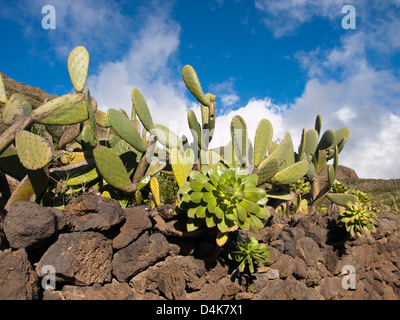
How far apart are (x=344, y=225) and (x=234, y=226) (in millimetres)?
2091

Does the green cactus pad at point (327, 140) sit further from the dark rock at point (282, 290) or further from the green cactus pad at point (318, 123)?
the dark rock at point (282, 290)

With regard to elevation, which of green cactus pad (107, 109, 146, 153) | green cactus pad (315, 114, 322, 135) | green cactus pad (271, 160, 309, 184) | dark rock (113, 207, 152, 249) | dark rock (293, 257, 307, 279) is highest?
green cactus pad (315, 114, 322, 135)

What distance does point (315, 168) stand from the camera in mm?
4020

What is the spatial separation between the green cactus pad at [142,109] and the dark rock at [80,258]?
3.78 ft

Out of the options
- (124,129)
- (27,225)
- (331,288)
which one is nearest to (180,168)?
(124,129)

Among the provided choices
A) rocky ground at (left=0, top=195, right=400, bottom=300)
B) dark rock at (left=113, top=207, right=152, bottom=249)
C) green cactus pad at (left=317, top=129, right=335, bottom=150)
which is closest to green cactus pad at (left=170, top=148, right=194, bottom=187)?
rocky ground at (left=0, top=195, right=400, bottom=300)

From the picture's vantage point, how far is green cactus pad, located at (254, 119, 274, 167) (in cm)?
253

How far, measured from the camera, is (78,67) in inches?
85.0

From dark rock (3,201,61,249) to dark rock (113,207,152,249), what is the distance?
42cm

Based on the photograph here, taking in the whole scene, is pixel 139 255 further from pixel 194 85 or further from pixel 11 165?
pixel 194 85

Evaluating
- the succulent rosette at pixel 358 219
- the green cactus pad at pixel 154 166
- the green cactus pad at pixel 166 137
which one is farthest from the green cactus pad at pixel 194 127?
the succulent rosette at pixel 358 219

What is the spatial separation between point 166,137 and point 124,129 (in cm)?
49

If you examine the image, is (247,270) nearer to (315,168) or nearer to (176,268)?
(176,268)

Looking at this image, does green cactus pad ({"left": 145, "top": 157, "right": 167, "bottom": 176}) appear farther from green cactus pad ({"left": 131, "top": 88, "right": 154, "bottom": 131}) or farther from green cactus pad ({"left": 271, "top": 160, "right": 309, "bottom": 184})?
green cactus pad ({"left": 271, "top": 160, "right": 309, "bottom": 184})
